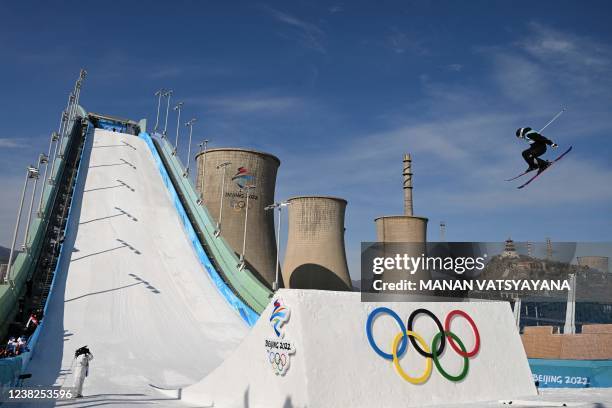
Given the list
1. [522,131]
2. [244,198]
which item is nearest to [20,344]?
[522,131]

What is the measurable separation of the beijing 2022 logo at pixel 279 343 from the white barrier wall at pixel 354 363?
7 cm

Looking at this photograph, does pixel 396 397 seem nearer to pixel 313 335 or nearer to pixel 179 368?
pixel 313 335

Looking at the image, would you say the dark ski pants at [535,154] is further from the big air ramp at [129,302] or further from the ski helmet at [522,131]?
the big air ramp at [129,302]

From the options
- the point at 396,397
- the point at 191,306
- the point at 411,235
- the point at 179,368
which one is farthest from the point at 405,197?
the point at 396,397

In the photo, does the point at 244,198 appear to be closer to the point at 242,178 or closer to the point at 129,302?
the point at 242,178

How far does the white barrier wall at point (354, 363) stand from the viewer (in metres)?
7.71

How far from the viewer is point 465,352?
940cm

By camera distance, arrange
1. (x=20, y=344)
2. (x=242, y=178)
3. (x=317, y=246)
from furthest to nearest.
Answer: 1. (x=317, y=246)
2. (x=242, y=178)
3. (x=20, y=344)

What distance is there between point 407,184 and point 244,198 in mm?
30407

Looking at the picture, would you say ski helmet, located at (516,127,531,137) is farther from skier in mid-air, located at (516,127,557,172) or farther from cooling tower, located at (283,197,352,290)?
cooling tower, located at (283,197,352,290)

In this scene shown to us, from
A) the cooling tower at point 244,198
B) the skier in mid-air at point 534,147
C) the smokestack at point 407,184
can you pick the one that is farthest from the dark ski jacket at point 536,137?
the smokestack at point 407,184

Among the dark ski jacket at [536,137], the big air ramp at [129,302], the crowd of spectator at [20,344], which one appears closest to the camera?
the dark ski jacket at [536,137]

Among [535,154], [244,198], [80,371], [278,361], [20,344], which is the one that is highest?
[244,198]

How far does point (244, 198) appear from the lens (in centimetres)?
3778
